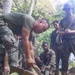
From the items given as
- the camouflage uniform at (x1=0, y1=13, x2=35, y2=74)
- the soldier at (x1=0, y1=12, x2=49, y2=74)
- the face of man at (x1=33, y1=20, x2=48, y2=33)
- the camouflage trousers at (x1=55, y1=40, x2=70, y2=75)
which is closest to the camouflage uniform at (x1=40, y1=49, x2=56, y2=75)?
the camouflage trousers at (x1=55, y1=40, x2=70, y2=75)

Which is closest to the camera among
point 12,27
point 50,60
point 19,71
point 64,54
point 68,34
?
point 19,71

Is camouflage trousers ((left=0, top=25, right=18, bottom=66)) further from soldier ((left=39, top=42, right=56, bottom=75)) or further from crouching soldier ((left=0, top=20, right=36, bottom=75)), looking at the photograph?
soldier ((left=39, top=42, right=56, bottom=75))

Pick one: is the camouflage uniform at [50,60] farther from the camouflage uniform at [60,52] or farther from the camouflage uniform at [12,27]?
the camouflage uniform at [12,27]

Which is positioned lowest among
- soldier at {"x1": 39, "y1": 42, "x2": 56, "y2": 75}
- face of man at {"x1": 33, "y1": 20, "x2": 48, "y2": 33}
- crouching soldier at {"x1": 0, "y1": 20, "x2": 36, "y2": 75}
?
soldier at {"x1": 39, "y1": 42, "x2": 56, "y2": 75}

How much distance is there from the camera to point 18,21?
15.3 ft

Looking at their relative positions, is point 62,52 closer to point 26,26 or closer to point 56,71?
point 56,71

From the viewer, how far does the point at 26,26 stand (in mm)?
4480

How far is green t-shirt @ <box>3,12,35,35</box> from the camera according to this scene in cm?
450

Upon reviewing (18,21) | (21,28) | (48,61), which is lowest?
(48,61)

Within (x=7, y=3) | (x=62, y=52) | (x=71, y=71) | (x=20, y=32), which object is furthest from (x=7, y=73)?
(x=7, y=3)

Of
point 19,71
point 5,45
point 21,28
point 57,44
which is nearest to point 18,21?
point 21,28

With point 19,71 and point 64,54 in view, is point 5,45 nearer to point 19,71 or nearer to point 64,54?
point 19,71

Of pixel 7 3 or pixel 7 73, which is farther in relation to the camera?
pixel 7 3

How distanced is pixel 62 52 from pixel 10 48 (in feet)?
7.26
